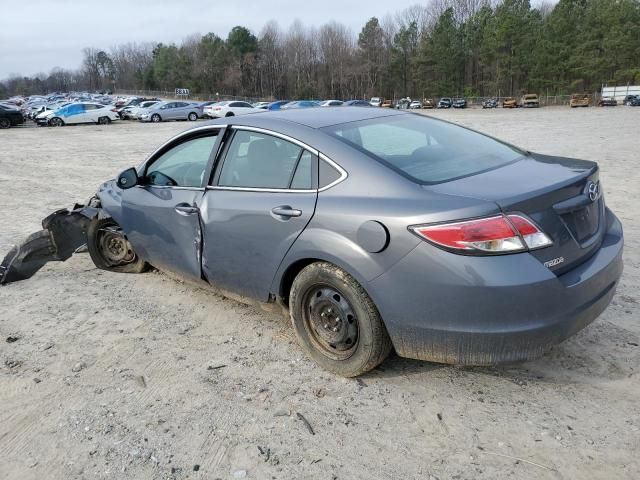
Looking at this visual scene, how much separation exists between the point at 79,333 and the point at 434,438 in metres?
2.82

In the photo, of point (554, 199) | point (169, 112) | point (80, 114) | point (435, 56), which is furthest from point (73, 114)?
point (435, 56)

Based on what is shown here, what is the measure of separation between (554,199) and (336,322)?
1.43m

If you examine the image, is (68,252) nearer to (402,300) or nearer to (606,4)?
(402,300)

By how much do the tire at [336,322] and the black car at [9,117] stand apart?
123ft

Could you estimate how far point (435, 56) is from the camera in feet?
288

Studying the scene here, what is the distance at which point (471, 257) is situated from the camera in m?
2.75

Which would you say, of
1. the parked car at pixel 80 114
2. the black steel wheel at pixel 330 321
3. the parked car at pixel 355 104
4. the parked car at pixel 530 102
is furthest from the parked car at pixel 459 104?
the black steel wheel at pixel 330 321

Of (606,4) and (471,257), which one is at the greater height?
(606,4)

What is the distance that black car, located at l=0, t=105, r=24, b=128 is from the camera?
34.5 metres

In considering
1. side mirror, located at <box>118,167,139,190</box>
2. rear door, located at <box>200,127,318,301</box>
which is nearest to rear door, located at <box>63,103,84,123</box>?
side mirror, located at <box>118,167,139,190</box>

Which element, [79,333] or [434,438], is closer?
[434,438]

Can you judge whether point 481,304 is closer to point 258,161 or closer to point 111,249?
point 258,161

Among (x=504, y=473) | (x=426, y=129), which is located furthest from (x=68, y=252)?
(x=504, y=473)

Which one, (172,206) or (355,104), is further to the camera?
(355,104)
